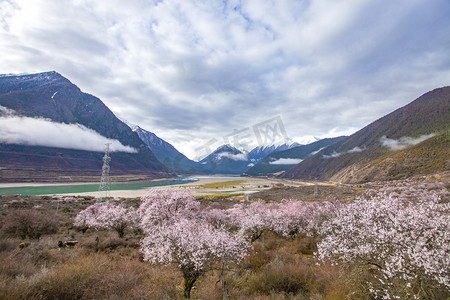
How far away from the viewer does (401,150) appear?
305 ft

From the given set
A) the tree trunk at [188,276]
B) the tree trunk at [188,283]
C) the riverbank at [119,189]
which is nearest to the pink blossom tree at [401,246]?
the tree trunk at [188,276]

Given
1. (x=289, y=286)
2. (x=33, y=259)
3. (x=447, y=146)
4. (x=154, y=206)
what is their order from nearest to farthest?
(x=289, y=286)
(x=33, y=259)
(x=154, y=206)
(x=447, y=146)

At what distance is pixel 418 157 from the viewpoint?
240ft

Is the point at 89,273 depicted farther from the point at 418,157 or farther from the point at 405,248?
the point at 418,157

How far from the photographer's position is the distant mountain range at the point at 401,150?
7131 centimetres

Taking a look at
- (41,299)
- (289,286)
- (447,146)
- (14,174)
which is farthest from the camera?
(14,174)

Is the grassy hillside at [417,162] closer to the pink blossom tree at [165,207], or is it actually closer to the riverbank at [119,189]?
the riverbank at [119,189]

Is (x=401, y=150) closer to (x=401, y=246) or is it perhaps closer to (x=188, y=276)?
(x=401, y=246)

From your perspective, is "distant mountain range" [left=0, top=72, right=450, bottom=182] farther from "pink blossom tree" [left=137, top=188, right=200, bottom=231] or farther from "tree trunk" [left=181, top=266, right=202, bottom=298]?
"tree trunk" [left=181, top=266, right=202, bottom=298]

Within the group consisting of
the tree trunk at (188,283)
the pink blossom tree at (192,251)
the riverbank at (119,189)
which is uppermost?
the pink blossom tree at (192,251)

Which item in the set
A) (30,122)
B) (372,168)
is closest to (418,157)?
(372,168)

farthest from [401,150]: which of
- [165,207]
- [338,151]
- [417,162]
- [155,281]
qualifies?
[155,281]

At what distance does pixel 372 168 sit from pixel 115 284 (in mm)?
103668

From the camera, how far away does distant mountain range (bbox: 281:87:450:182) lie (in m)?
71.3
